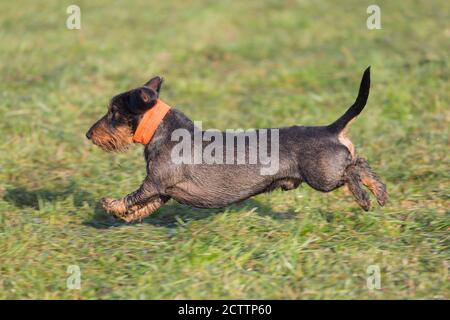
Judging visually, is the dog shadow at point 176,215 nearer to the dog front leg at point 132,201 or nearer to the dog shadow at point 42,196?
the dog shadow at point 42,196

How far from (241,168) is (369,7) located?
348 inches

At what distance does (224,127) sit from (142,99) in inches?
129

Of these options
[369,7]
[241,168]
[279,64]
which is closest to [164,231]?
[241,168]

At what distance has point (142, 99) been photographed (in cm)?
602

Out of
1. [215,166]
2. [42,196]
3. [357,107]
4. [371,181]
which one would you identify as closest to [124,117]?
[215,166]

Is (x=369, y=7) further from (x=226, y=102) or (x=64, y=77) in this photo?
(x=64, y=77)

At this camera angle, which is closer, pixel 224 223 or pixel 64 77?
pixel 224 223

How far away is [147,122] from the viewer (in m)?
6.23

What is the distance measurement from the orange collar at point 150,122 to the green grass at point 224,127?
29.0 inches

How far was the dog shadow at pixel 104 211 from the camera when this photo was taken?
676 cm

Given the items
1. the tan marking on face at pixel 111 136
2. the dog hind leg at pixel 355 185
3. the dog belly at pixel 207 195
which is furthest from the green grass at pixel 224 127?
the tan marking on face at pixel 111 136

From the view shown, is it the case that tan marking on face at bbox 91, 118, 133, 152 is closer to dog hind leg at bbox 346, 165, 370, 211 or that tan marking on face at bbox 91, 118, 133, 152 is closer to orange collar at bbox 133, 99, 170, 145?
orange collar at bbox 133, 99, 170, 145

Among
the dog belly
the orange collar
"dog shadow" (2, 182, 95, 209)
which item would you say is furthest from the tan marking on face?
"dog shadow" (2, 182, 95, 209)

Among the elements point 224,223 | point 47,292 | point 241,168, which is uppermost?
point 241,168
